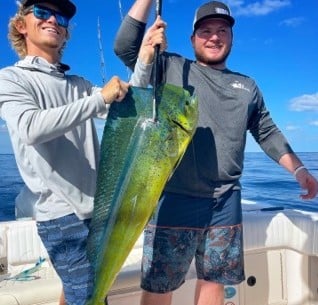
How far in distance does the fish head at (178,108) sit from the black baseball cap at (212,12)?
76 centimetres

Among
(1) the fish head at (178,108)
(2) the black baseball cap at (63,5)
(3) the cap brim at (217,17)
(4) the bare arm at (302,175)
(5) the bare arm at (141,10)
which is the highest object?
(3) the cap brim at (217,17)

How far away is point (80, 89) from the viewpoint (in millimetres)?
1961

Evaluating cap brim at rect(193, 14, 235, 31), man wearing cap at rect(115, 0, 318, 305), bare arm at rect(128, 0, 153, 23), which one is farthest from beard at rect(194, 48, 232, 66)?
bare arm at rect(128, 0, 153, 23)

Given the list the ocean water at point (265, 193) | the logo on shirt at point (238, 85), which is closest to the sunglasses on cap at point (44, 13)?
the logo on shirt at point (238, 85)

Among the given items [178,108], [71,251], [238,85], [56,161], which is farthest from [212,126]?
[71,251]

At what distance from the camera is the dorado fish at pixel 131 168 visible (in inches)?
67.1

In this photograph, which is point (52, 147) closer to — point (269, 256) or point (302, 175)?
point (302, 175)

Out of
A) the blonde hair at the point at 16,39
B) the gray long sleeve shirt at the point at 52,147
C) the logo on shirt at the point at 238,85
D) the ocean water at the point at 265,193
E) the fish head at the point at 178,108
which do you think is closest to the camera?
the gray long sleeve shirt at the point at 52,147

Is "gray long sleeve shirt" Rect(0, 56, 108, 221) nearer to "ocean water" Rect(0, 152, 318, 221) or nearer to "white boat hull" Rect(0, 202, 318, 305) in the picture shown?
"white boat hull" Rect(0, 202, 318, 305)

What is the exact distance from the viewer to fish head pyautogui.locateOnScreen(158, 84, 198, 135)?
1.74 meters

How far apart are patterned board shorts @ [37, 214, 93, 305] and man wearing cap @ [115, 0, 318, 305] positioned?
0.54 metres

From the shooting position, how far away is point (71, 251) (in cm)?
178

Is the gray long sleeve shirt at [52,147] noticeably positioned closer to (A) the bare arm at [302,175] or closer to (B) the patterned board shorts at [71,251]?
(B) the patterned board shorts at [71,251]

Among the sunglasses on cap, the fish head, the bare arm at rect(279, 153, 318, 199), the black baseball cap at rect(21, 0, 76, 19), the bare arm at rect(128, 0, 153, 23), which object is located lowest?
the bare arm at rect(279, 153, 318, 199)
